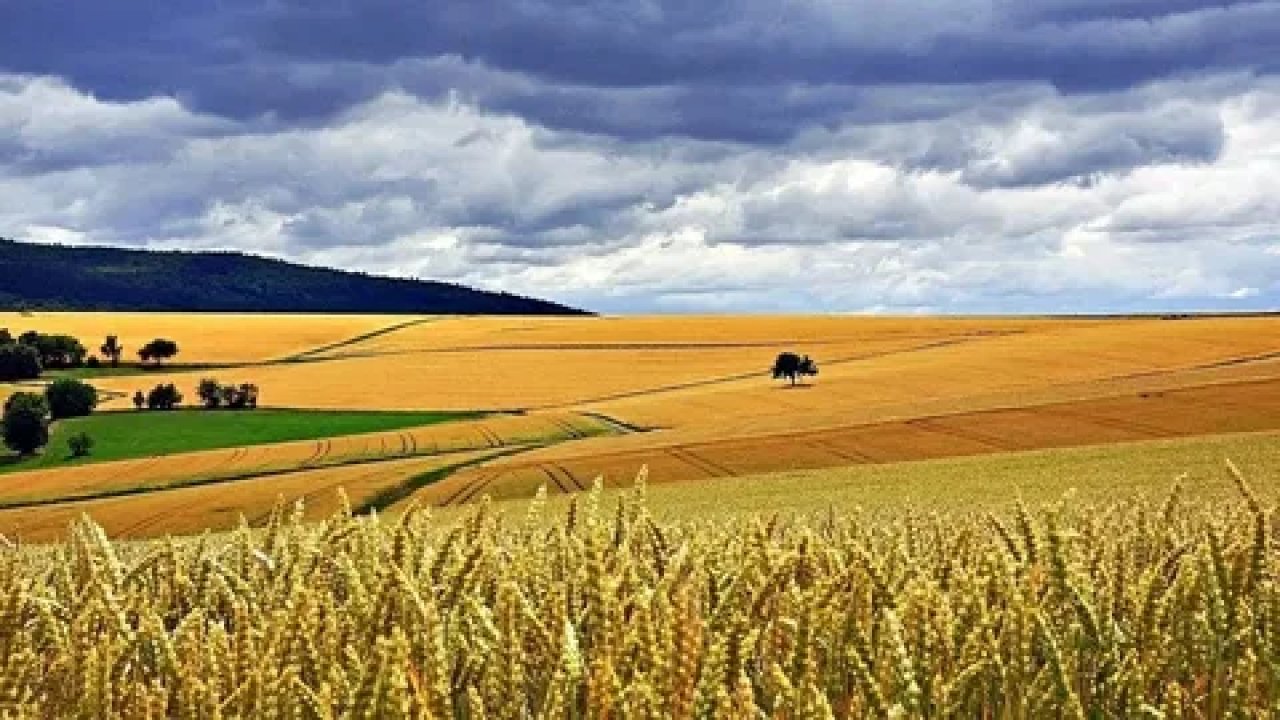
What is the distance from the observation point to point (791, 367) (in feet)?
310

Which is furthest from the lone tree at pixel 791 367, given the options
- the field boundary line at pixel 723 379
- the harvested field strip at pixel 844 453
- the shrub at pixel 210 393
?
the shrub at pixel 210 393

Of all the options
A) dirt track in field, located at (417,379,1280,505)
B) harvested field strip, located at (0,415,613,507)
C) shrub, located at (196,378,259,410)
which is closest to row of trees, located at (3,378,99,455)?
shrub, located at (196,378,259,410)

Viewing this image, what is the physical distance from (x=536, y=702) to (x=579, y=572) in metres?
→ 0.81

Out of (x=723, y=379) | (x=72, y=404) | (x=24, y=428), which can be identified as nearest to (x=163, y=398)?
(x=72, y=404)

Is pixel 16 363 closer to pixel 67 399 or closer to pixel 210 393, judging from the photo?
pixel 67 399

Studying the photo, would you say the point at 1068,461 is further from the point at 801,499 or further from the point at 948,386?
the point at 948,386

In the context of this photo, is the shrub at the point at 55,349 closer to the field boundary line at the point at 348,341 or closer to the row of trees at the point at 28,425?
the field boundary line at the point at 348,341

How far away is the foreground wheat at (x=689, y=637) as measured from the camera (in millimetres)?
2967

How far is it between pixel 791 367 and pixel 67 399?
165ft

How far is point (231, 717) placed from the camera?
3.48 m

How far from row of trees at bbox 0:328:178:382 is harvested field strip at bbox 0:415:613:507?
45302 mm

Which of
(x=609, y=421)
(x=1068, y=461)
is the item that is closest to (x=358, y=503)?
(x=1068, y=461)

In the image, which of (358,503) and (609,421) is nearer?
(358,503)

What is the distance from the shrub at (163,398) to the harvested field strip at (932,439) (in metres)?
47.9
